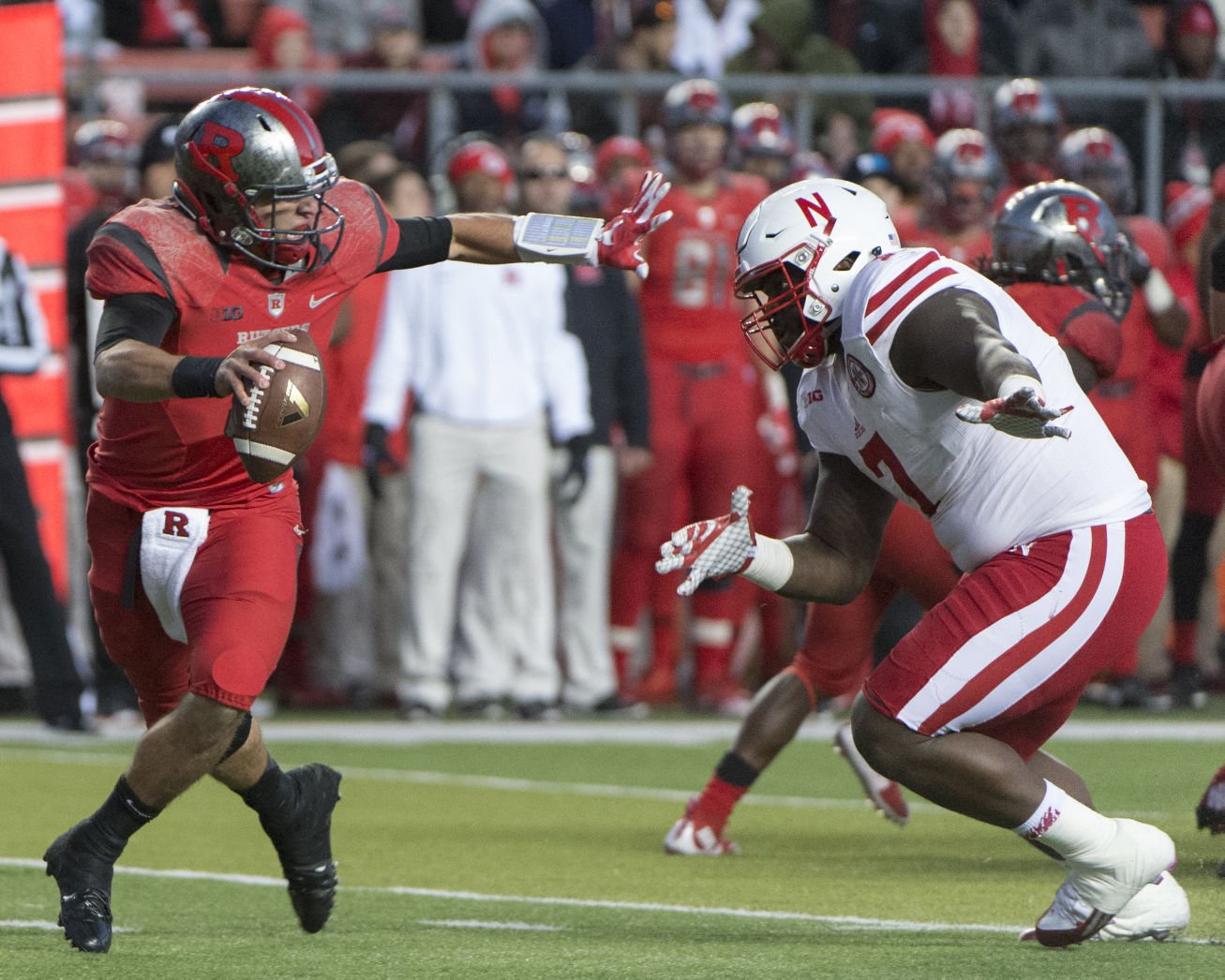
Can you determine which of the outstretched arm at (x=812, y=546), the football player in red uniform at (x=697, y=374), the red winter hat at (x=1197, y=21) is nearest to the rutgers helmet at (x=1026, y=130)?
the football player in red uniform at (x=697, y=374)

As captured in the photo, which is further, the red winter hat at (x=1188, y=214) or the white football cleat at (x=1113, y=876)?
the red winter hat at (x=1188, y=214)

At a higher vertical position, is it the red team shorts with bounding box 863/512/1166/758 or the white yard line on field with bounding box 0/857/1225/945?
the red team shorts with bounding box 863/512/1166/758

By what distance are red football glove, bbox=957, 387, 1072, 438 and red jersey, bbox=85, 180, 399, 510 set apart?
1794mm

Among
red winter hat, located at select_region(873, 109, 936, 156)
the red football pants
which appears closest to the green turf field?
the red football pants

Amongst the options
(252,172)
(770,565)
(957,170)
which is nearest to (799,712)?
(770,565)

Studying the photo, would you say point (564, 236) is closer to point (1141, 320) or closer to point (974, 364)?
point (974, 364)

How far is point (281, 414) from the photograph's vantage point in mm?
4898

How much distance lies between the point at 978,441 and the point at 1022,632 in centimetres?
42

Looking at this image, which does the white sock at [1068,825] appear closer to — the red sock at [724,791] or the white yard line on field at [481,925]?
the white yard line on field at [481,925]

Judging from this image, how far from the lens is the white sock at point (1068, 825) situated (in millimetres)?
4805

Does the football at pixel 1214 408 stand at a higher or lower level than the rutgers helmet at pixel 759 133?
higher

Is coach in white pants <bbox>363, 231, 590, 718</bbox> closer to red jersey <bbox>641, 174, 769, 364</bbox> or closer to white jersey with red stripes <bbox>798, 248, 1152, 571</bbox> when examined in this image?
red jersey <bbox>641, 174, 769, 364</bbox>

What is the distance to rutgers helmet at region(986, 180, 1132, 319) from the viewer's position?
675cm

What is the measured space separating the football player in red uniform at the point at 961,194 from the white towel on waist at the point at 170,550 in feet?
17.5
